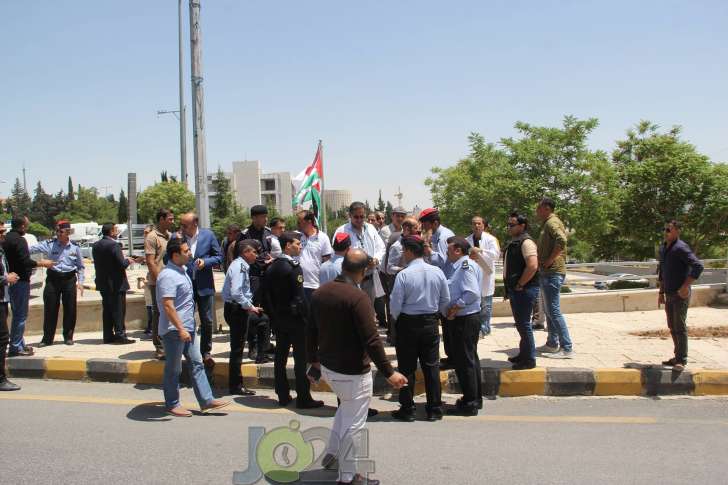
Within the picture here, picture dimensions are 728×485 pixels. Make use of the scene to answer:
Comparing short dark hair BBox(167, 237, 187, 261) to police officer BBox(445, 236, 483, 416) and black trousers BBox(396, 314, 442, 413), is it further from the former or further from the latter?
police officer BBox(445, 236, 483, 416)

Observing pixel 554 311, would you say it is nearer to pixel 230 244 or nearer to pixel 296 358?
pixel 296 358

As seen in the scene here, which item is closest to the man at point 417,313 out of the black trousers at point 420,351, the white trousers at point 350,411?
the black trousers at point 420,351

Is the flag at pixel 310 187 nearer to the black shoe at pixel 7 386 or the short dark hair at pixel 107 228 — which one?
the short dark hair at pixel 107 228

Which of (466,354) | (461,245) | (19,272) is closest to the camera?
(466,354)

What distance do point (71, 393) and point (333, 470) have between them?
3.96 meters

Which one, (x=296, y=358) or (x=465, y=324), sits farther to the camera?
(x=296, y=358)

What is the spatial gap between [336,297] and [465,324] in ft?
7.11

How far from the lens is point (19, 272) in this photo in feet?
25.9

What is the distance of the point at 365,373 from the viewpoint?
4.20 metres

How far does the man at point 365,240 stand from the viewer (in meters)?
7.77

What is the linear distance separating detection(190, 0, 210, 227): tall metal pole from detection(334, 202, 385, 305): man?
3.08 m

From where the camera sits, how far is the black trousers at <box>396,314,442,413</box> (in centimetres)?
545

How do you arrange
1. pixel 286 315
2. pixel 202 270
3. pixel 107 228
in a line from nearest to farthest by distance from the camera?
pixel 286 315
pixel 202 270
pixel 107 228

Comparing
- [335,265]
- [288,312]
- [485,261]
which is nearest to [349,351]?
[288,312]
